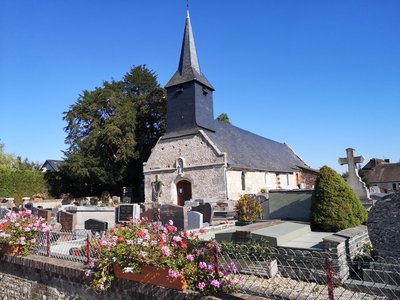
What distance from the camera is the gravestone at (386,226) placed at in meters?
5.34

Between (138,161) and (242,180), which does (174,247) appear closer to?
(242,180)

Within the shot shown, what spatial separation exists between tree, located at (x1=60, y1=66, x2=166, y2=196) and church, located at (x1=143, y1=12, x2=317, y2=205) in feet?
15.3

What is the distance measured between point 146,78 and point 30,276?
3133 cm

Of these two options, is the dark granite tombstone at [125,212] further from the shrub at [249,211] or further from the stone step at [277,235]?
the stone step at [277,235]

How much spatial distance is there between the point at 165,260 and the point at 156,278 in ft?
1.46

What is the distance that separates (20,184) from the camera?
2992 cm

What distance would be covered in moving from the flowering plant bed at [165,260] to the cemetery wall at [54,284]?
154mm

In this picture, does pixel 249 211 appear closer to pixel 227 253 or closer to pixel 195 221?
pixel 195 221

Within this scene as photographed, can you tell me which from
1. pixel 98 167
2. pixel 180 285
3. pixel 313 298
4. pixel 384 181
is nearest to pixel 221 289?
pixel 180 285

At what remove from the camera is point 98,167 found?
97.5 feet

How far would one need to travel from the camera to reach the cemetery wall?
15.9ft

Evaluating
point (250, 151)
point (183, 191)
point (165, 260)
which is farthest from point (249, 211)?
point (250, 151)

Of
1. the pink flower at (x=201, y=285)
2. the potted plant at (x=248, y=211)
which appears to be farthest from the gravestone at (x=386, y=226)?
the potted plant at (x=248, y=211)

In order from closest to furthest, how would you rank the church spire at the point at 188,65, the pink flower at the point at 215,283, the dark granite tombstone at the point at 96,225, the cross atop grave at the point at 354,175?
the pink flower at the point at 215,283, the dark granite tombstone at the point at 96,225, the cross atop grave at the point at 354,175, the church spire at the point at 188,65
